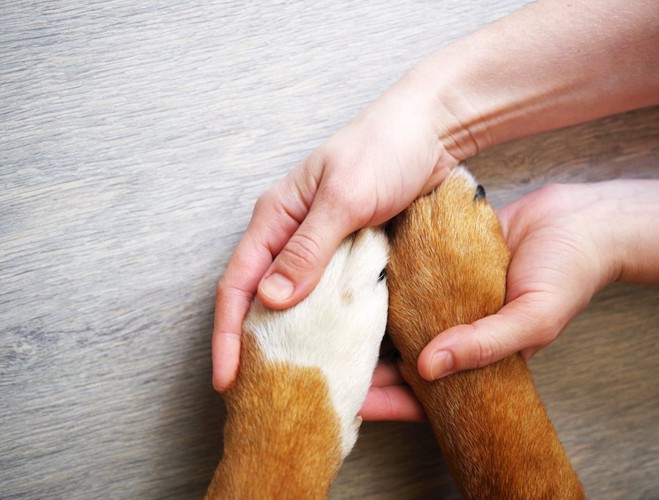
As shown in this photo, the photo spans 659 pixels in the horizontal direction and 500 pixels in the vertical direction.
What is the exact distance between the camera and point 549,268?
2.78 ft

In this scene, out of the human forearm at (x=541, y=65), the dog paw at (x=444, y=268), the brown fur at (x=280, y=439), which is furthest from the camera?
the human forearm at (x=541, y=65)

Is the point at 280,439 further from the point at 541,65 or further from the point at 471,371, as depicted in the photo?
the point at 541,65

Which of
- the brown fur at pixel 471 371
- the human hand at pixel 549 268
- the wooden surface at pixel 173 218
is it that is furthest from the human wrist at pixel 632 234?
the brown fur at pixel 471 371

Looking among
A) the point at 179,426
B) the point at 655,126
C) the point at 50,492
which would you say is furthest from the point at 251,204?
the point at 655,126

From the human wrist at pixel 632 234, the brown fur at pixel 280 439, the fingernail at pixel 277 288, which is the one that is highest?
the fingernail at pixel 277 288

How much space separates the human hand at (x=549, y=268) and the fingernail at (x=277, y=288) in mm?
219

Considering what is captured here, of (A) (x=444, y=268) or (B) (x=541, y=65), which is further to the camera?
(B) (x=541, y=65)

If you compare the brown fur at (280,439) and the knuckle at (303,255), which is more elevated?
the knuckle at (303,255)

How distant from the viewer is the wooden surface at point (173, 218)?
0.98 metres

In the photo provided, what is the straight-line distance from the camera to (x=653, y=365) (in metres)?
1.07

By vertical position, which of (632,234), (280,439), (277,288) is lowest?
(632,234)

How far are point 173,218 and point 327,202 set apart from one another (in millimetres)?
368

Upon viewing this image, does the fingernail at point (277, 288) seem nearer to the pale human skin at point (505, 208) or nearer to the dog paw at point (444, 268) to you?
the pale human skin at point (505, 208)

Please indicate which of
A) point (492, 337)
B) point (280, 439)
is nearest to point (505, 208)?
point (492, 337)
